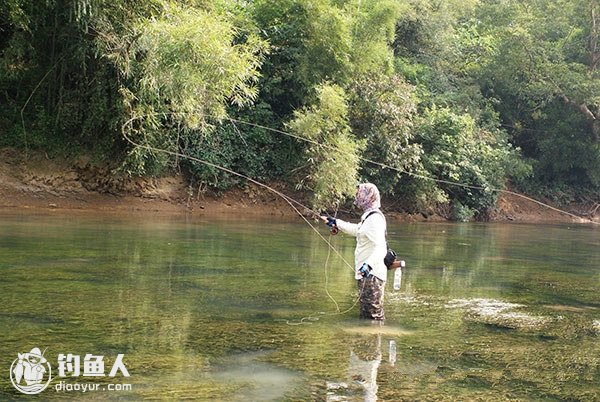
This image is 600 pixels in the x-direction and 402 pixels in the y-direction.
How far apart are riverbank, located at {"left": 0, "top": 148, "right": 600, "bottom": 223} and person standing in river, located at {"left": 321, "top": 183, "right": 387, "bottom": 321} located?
14360mm

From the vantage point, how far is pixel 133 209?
21.7 metres

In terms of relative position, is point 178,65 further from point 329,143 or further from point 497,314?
point 497,314

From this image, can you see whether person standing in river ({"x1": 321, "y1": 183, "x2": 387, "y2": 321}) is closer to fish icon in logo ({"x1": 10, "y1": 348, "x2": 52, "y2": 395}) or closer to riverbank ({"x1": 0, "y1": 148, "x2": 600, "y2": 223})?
fish icon in logo ({"x1": 10, "y1": 348, "x2": 52, "y2": 395})

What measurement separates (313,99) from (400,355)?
1878cm

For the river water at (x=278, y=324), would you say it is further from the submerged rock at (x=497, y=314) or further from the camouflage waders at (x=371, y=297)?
the camouflage waders at (x=371, y=297)

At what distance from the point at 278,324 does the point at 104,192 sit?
15867 millimetres

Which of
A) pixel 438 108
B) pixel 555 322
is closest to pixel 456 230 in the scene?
pixel 438 108

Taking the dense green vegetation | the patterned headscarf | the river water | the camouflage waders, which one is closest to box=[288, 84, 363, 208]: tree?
the dense green vegetation

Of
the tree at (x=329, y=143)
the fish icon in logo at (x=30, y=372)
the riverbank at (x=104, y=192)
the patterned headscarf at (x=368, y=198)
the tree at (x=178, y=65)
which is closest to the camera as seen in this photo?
the fish icon in logo at (x=30, y=372)

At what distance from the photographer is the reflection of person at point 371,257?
7.49 m

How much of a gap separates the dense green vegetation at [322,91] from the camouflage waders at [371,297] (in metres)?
6.74

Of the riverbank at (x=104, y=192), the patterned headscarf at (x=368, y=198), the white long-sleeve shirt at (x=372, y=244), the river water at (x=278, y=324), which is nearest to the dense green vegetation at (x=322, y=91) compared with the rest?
the riverbank at (x=104, y=192)

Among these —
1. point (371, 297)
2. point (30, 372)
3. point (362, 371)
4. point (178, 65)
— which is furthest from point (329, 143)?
point (30, 372)

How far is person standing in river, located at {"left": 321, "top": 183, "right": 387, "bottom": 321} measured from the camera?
7.49 m
